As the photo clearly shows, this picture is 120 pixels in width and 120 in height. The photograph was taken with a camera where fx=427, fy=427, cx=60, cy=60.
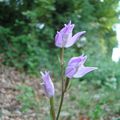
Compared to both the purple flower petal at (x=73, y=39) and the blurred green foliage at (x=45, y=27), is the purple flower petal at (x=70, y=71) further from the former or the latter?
the blurred green foliage at (x=45, y=27)

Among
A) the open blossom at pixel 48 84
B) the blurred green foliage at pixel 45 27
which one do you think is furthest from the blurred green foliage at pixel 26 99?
the open blossom at pixel 48 84

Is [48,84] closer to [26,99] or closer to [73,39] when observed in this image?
[73,39]

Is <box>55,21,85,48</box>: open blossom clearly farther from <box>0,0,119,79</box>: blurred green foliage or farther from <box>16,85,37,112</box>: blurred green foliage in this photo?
<box>0,0,119,79</box>: blurred green foliage

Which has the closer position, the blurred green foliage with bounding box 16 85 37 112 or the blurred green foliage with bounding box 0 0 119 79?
the blurred green foliage with bounding box 16 85 37 112

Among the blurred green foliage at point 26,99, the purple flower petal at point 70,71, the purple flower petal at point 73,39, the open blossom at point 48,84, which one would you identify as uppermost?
the purple flower petal at point 73,39

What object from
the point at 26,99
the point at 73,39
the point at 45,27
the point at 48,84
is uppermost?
the point at 73,39

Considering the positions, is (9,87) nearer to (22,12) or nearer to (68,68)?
(22,12)

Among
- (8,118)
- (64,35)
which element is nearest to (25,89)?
(8,118)

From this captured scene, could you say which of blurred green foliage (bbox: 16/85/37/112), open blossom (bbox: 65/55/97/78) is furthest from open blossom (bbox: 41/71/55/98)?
blurred green foliage (bbox: 16/85/37/112)

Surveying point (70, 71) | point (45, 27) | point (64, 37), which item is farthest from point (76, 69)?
point (45, 27)
